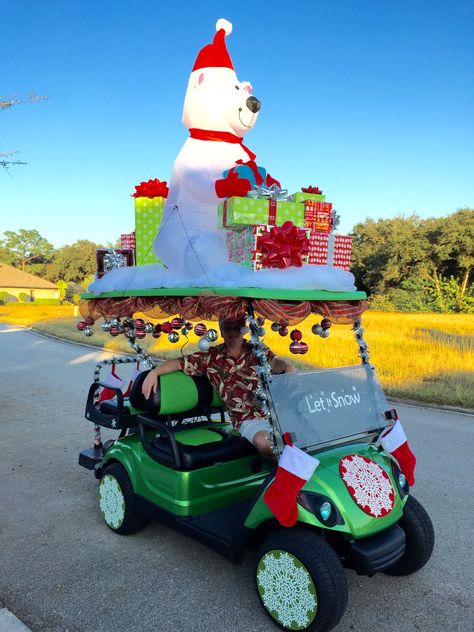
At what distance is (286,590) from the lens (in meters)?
2.65

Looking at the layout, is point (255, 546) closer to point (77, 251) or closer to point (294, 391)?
point (294, 391)

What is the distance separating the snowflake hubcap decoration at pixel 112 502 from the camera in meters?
3.69

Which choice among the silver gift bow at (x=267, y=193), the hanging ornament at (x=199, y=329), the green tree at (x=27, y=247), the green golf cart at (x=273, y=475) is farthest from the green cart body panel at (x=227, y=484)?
the green tree at (x=27, y=247)

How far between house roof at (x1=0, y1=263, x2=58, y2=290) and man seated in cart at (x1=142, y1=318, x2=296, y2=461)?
60936mm

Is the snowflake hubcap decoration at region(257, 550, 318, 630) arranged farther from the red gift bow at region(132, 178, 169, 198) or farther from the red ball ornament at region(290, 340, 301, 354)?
the red gift bow at region(132, 178, 169, 198)

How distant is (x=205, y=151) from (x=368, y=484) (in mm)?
2513

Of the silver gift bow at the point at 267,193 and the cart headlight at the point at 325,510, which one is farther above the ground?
the silver gift bow at the point at 267,193

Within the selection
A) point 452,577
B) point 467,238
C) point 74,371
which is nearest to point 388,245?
point 467,238

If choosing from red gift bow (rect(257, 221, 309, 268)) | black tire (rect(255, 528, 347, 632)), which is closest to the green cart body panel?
black tire (rect(255, 528, 347, 632))

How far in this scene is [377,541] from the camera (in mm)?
2711

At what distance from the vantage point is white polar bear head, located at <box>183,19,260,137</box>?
380 cm

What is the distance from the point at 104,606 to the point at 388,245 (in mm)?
34820

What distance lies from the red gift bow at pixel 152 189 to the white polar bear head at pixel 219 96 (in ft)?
1.62

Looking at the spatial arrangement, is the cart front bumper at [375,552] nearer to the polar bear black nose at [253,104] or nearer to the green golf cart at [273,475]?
the green golf cart at [273,475]
